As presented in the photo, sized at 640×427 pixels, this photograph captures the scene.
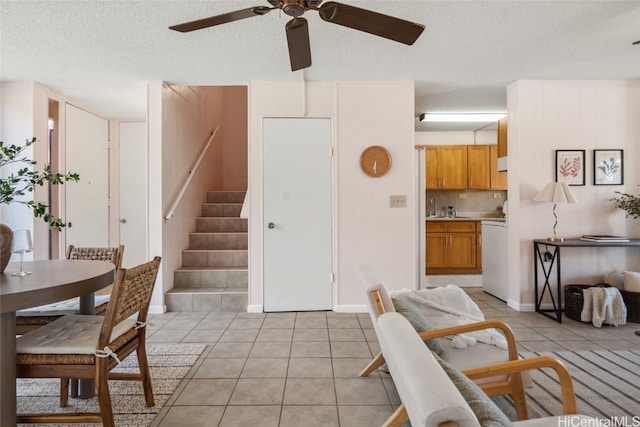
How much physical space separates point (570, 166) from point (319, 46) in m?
3.02

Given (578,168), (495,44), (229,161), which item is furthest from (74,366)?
(229,161)

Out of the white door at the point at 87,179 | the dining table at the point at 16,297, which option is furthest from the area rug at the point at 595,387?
the white door at the point at 87,179

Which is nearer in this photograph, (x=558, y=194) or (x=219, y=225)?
(x=558, y=194)

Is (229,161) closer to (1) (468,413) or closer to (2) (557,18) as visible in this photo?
(2) (557,18)

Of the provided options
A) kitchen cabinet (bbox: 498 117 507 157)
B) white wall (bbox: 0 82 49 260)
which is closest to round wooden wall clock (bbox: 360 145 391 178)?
kitchen cabinet (bbox: 498 117 507 157)

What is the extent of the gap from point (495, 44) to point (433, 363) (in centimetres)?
310

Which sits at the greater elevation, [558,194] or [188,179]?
[188,179]

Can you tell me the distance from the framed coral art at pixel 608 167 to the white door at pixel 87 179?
249 inches

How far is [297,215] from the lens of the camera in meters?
3.72

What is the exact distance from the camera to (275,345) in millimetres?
2846

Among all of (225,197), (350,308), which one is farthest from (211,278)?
(225,197)

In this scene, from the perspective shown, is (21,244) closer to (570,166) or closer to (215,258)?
(215,258)

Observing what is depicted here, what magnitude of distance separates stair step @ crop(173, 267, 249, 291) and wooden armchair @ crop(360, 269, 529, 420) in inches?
97.0

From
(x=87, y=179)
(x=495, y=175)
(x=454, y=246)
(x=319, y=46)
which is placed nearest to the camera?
(x=319, y=46)
